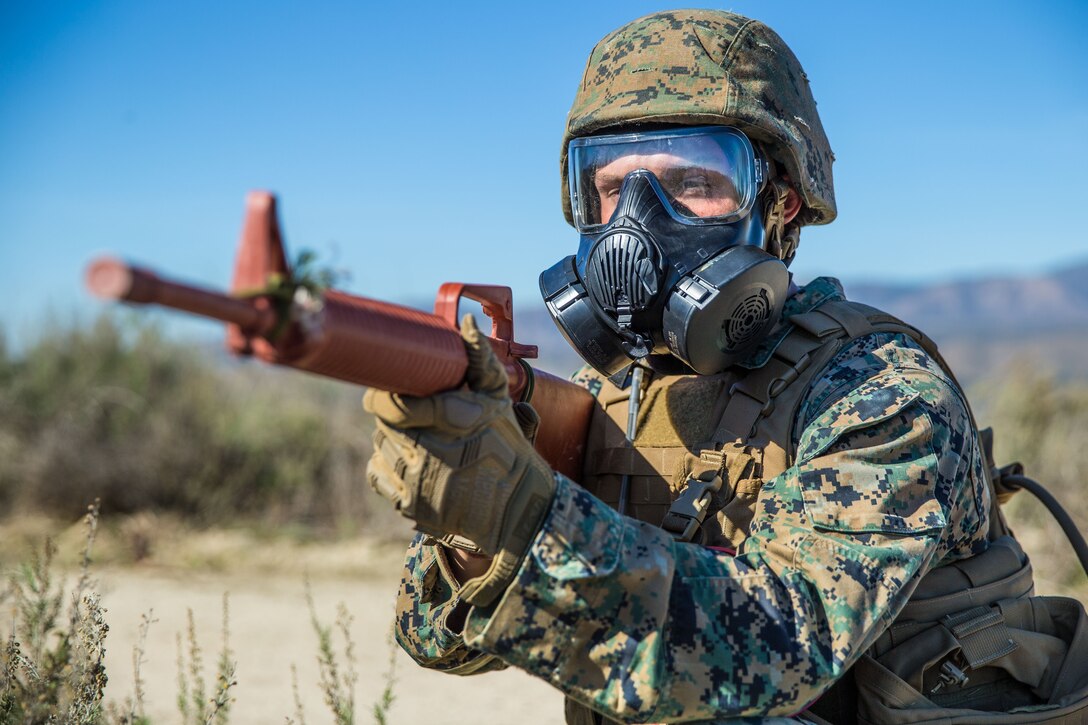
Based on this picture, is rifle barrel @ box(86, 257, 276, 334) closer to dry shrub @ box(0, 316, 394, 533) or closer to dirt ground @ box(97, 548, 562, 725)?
dirt ground @ box(97, 548, 562, 725)

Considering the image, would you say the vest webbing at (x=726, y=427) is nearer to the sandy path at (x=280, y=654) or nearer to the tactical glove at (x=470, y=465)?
the tactical glove at (x=470, y=465)

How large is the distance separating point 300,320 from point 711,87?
176cm

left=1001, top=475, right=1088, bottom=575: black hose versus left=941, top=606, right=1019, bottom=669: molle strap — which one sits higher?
left=1001, top=475, right=1088, bottom=575: black hose

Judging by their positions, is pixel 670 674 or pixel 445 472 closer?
pixel 445 472

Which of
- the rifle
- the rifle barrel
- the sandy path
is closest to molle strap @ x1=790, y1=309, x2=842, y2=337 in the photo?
the rifle

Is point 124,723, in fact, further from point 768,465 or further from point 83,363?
point 83,363

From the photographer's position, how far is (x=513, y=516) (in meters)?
2.11

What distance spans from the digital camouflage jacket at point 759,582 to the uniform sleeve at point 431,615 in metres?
0.67

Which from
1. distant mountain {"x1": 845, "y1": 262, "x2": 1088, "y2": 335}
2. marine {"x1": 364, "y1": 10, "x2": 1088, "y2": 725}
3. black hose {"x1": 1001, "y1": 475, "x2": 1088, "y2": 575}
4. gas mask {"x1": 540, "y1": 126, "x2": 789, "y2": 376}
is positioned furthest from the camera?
distant mountain {"x1": 845, "y1": 262, "x2": 1088, "y2": 335}

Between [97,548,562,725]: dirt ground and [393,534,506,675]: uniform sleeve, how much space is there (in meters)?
1.82

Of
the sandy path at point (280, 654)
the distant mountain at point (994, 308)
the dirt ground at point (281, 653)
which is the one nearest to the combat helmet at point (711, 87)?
the dirt ground at point (281, 653)

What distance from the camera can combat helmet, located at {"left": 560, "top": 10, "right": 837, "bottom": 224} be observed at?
3100 millimetres

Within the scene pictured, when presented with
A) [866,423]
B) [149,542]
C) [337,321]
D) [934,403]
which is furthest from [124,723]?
[149,542]

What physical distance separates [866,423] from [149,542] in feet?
26.7
